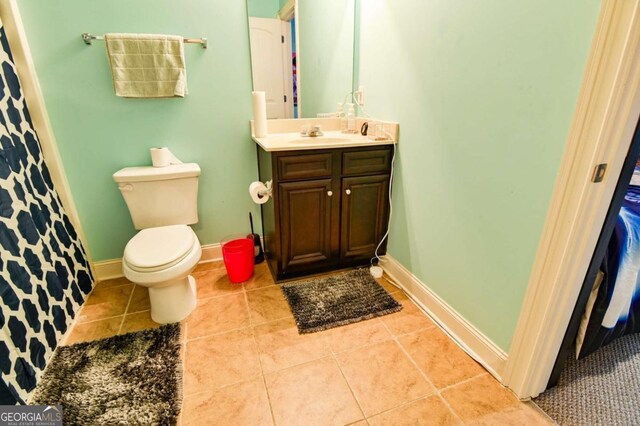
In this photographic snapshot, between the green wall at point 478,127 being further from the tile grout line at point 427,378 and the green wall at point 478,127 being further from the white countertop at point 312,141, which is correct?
the tile grout line at point 427,378

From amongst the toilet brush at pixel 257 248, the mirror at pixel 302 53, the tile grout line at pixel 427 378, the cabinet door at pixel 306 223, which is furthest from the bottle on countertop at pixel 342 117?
the tile grout line at pixel 427 378

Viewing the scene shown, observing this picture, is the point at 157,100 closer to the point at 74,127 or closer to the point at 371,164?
the point at 74,127

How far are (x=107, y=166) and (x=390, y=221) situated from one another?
6.05ft

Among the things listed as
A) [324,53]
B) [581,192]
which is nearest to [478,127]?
[581,192]

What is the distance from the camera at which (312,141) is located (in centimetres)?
204

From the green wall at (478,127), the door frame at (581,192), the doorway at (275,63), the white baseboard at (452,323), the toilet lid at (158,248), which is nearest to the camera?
the door frame at (581,192)

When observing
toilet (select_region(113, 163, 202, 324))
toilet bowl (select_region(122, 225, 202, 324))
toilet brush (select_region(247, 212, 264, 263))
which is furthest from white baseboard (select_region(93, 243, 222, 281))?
toilet brush (select_region(247, 212, 264, 263))

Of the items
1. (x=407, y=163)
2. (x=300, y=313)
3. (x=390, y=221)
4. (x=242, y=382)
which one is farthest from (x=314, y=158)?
(x=242, y=382)

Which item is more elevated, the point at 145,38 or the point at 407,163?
the point at 145,38

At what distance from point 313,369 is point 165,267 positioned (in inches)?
34.0

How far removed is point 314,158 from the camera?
183cm

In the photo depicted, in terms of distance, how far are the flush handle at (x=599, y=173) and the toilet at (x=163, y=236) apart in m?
1.70

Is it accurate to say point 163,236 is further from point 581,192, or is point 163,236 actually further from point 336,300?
point 581,192

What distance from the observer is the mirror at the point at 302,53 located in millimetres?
2059
